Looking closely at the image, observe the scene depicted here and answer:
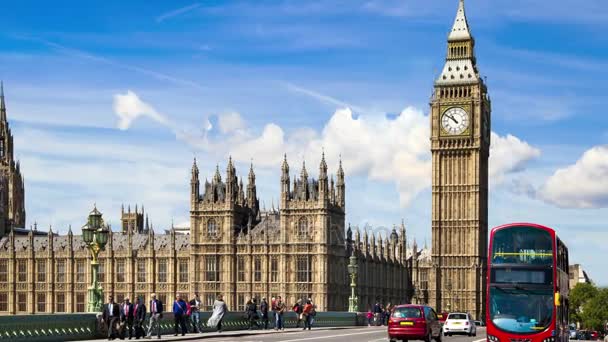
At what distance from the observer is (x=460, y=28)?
5581 inches

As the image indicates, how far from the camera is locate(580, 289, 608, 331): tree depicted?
529 ft

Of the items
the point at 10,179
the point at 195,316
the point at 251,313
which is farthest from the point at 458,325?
the point at 10,179

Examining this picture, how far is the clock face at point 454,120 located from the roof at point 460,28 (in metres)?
9.70

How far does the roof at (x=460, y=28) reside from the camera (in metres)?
141

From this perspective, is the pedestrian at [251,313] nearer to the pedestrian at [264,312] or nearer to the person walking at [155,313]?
the pedestrian at [264,312]

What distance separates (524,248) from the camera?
39.2 m

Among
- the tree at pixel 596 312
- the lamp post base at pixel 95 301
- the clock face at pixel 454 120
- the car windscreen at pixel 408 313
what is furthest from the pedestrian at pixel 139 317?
the tree at pixel 596 312

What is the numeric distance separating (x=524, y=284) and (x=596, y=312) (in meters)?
127

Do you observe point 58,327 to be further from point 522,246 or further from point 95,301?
point 522,246

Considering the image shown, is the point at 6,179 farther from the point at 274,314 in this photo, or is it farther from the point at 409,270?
the point at 274,314

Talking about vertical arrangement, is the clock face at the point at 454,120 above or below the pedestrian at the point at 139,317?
above

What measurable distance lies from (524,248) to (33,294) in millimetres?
86951

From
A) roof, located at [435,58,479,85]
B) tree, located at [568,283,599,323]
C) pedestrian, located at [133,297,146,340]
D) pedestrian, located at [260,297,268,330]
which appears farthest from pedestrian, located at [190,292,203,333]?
tree, located at [568,283,599,323]

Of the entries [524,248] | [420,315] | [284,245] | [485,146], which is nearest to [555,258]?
[524,248]
